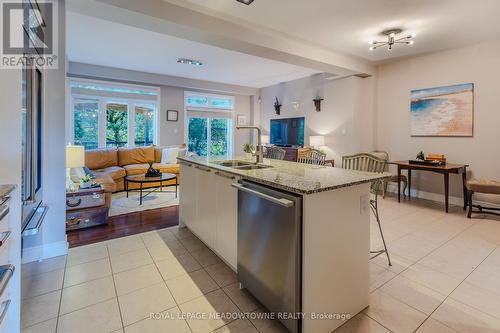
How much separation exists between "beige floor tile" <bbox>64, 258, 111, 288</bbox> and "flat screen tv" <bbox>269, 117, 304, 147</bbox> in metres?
5.40

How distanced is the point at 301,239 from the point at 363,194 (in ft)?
1.99

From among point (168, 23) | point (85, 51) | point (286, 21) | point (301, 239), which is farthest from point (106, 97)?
point (301, 239)

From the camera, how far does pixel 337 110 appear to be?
5832mm

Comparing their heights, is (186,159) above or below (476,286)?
above

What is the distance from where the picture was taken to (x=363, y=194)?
5.59ft

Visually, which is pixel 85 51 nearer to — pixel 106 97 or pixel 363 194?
pixel 106 97

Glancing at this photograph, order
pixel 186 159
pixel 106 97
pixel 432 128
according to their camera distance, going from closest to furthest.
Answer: pixel 186 159, pixel 432 128, pixel 106 97

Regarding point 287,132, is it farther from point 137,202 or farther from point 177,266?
point 177,266

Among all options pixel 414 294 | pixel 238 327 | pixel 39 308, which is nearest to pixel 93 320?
pixel 39 308

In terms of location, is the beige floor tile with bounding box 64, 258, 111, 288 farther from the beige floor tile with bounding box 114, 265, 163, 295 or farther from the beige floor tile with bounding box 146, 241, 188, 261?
the beige floor tile with bounding box 146, 241, 188, 261

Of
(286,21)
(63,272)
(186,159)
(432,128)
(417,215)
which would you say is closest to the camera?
(63,272)

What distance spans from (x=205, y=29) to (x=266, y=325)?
311 cm

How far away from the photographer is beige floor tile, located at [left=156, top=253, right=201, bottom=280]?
2.22 metres

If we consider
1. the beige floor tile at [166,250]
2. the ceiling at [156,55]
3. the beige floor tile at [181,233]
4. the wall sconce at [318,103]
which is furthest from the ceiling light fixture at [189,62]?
the beige floor tile at [166,250]
